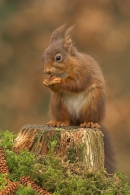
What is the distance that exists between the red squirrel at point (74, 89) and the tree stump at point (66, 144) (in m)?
0.53

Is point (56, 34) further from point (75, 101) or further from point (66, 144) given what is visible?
point (66, 144)

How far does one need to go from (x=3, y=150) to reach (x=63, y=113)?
3.14 ft

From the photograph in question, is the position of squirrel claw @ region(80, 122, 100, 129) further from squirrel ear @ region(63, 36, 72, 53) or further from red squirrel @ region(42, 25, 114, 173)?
squirrel ear @ region(63, 36, 72, 53)

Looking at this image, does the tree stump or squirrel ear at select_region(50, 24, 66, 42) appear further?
squirrel ear at select_region(50, 24, 66, 42)

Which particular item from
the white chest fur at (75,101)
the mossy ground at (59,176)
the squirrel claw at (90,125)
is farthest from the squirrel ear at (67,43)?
the mossy ground at (59,176)

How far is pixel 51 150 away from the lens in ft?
17.5

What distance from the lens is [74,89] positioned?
6.23 metres

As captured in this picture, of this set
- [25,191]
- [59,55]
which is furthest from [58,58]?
[25,191]

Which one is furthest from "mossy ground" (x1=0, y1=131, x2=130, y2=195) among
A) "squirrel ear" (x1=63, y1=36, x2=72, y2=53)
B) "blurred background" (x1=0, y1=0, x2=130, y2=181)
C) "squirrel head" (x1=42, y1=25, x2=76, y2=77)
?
"blurred background" (x1=0, y1=0, x2=130, y2=181)

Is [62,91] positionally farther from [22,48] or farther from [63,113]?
[22,48]

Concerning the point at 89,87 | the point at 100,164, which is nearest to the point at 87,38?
the point at 89,87

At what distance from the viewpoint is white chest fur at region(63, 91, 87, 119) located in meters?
6.29

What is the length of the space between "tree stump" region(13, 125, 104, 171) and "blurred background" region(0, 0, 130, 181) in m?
5.04

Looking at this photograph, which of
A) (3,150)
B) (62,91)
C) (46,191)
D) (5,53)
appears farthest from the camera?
(5,53)
